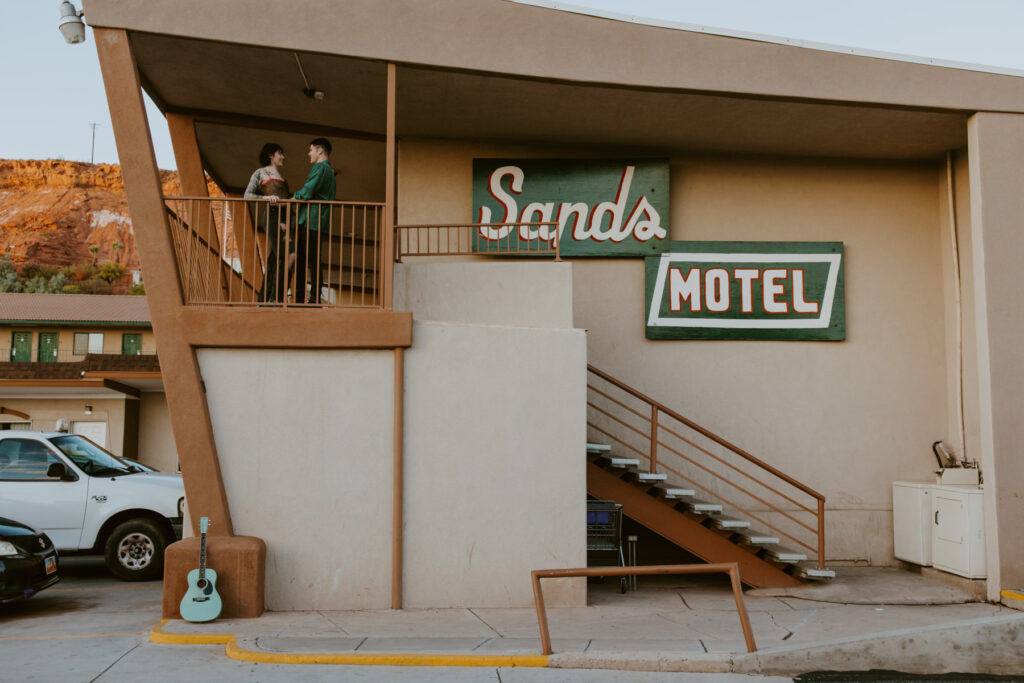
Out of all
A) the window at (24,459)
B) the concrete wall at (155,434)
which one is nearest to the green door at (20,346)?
the concrete wall at (155,434)

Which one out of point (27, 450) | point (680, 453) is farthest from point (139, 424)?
point (680, 453)

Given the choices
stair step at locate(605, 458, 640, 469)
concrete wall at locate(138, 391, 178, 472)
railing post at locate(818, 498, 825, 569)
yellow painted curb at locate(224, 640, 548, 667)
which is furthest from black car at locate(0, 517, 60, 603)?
concrete wall at locate(138, 391, 178, 472)

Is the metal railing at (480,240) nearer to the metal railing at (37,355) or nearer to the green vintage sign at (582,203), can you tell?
the green vintage sign at (582,203)

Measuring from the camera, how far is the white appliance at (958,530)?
373 inches

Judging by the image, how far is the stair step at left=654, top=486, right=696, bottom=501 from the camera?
9.80 metres

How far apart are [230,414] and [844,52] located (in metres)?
7.66

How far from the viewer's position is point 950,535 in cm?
998

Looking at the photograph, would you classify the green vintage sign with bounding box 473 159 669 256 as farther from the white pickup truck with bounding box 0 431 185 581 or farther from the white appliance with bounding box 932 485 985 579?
the white pickup truck with bounding box 0 431 185 581

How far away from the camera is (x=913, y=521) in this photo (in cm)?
1080

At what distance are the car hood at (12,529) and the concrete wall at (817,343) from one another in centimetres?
569

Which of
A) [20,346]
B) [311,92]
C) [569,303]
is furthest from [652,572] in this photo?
[20,346]

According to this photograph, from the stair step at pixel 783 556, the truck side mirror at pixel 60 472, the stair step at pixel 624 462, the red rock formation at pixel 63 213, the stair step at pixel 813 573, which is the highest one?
the red rock formation at pixel 63 213

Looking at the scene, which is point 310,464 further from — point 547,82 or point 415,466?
point 547,82

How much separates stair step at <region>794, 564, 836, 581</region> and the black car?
8.02 m
